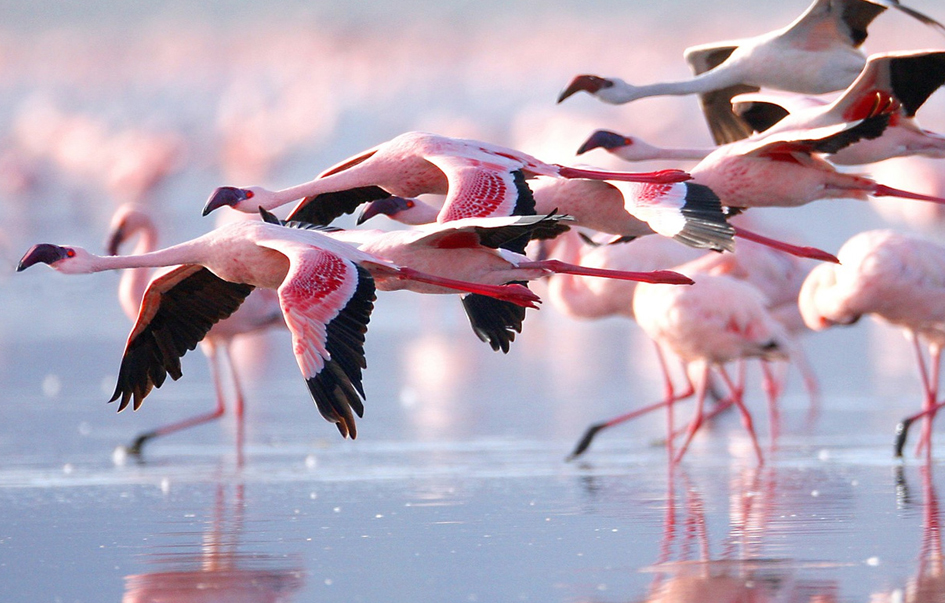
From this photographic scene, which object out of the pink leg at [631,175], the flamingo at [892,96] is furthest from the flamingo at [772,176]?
the pink leg at [631,175]

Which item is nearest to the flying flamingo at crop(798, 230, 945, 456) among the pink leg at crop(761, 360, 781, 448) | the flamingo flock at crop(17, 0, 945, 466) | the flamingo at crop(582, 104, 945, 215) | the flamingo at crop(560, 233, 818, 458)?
the flamingo flock at crop(17, 0, 945, 466)

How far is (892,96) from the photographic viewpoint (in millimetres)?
7777

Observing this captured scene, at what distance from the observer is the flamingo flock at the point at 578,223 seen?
23.1 ft

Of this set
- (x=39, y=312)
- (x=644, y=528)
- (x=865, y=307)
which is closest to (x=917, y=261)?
(x=865, y=307)

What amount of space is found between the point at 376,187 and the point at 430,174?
677 millimetres

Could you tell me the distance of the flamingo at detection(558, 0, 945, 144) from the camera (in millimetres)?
8633

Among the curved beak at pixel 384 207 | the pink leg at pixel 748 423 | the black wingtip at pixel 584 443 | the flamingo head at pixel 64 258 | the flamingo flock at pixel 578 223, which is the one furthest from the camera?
the black wingtip at pixel 584 443

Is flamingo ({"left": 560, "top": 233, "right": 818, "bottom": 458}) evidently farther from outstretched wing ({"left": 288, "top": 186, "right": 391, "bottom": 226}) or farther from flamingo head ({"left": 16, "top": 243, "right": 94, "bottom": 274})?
flamingo head ({"left": 16, "top": 243, "right": 94, "bottom": 274})

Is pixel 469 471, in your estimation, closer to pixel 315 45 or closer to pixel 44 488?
pixel 44 488

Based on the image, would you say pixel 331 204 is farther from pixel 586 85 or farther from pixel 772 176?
pixel 772 176

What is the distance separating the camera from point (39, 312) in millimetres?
21938

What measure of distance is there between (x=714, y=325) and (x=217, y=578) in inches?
183

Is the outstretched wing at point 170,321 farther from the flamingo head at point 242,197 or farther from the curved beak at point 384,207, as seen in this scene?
the curved beak at point 384,207

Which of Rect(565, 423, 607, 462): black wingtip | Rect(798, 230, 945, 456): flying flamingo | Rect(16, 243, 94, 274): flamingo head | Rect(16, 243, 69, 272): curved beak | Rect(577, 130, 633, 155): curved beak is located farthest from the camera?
Rect(798, 230, 945, 456): flying flamingo
